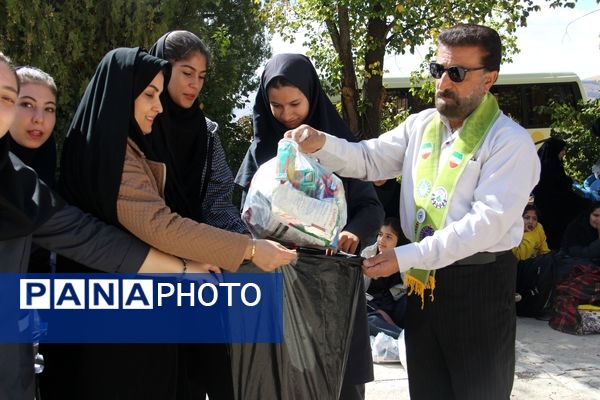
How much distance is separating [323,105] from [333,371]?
1.07 meters

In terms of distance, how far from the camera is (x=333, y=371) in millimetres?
2303

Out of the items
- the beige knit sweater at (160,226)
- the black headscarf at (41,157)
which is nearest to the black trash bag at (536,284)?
the beige knit sweater at (160,226)

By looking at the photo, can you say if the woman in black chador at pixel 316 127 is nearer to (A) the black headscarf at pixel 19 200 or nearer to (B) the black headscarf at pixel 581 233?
(A) the black headscarf at pixel 19 200

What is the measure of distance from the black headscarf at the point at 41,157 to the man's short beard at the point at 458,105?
1.43 meters

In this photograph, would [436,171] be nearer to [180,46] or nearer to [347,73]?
[180,46]

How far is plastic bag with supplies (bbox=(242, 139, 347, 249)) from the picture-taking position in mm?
2061

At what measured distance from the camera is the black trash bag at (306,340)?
220 cm

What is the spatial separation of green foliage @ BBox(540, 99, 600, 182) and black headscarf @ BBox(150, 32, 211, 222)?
21.1ft

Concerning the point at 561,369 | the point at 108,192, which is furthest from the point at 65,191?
the point at 561,369

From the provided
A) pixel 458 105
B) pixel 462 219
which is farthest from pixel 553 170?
pixel 462 219

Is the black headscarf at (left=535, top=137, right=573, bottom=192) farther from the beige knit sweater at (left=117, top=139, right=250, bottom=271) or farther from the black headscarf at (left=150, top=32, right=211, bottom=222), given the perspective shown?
the beige knit sweater at (left=117, top=139, right=250, bottom=271)

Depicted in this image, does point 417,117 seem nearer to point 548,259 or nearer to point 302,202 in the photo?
point 302,202

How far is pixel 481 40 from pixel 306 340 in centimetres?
121

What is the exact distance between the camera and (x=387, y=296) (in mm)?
4789
